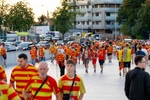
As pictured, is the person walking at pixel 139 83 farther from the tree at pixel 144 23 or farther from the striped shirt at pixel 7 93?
the tree at pixel 144 23

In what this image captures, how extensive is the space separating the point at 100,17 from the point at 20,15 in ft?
160

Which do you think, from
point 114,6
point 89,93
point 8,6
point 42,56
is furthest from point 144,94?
point 114,6

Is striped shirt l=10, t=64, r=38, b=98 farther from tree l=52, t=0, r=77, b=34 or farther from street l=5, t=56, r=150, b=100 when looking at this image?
tree l=52, t=0, r=77, b=34

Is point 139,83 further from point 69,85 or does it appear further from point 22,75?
point 22,75

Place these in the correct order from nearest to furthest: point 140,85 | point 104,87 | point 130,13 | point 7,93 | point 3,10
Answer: point 7,93
point 140,85
point 104,87
point 3,10
point 130,13

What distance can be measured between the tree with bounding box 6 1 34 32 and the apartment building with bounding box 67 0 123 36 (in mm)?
42806

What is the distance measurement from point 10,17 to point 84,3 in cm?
5830

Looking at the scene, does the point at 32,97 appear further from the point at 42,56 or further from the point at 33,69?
the point at 42,56

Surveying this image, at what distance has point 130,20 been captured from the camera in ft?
275

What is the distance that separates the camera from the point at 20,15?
238ft

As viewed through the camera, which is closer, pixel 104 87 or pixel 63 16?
pixel 104 87

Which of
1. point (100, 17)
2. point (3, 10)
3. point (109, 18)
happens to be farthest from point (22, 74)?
point (100, 17)

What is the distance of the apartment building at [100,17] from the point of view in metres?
118

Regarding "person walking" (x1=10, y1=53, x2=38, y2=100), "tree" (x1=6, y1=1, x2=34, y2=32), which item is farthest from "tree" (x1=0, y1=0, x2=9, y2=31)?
"person walking" (x1=10, y1=53, x2=38, y2=100)
